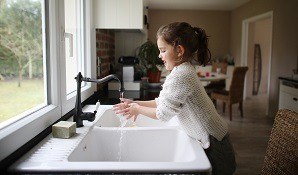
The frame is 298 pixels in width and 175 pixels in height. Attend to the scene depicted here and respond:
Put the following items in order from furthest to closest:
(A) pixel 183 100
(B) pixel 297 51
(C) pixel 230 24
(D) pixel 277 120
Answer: (C) pixel 230 24
(B) pixel 297 51
(D) pixel 277 120
(A) pixel 183 100

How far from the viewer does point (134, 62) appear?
307cm

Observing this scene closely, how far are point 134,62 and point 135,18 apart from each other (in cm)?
67

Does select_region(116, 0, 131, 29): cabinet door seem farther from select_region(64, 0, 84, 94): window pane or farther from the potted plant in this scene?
the potted plant

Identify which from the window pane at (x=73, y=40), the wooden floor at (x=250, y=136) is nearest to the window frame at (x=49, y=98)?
the window pane at (x=73, y=40)

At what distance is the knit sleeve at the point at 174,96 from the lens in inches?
46.6

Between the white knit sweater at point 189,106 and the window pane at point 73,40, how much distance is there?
3.06ft

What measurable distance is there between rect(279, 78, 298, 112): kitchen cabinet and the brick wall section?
2.56 metres

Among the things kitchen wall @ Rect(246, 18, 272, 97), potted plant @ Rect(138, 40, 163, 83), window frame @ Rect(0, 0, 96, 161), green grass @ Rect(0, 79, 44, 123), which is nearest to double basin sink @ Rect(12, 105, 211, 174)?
window frame @ Rect(0, 0, 96, 161)

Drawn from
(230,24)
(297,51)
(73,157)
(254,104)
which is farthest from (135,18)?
(230,24)

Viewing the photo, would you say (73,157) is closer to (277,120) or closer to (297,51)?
(277,120)

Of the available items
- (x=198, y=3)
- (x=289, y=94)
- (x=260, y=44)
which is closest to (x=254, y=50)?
(x=260, y=44)

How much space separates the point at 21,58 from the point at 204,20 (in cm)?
769

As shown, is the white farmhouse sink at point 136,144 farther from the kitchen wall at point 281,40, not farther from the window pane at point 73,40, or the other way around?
the kitchen wall at point 281,40

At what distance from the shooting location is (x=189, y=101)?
1.23 meters
